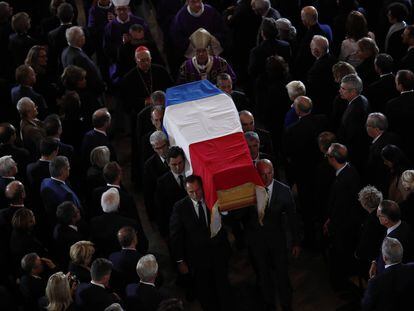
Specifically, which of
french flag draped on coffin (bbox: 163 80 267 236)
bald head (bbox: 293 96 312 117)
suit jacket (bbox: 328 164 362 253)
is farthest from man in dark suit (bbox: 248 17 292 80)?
suit jacket (bbox: 328 164 362 253)

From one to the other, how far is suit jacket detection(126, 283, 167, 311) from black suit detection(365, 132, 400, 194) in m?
2.65

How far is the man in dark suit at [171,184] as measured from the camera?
916 centimetres

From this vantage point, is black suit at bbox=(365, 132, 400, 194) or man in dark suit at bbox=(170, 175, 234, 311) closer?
man in dark suit at bbox=(170, 175, 234, 311)

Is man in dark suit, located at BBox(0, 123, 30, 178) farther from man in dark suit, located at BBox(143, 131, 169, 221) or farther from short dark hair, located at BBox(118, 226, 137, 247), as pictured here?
short dark hair, located at BBox(118, 226, 137, 247)

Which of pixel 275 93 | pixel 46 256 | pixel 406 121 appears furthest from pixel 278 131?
pixel 46 256

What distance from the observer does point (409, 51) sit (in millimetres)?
10586

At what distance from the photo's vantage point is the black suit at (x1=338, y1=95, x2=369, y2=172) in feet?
31.6

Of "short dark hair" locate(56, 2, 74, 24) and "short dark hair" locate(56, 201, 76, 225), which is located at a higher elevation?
"short dark hair" locate(56, 2, 74, 24)

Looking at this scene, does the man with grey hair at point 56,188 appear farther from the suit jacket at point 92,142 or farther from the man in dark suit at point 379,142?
the man in dark suit at point 379,142

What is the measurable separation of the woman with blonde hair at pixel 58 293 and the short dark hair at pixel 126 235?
741 mm

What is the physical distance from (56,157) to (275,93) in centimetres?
280

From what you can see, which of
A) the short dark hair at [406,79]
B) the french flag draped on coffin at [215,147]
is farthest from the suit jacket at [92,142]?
the short dark hair at [406,79]

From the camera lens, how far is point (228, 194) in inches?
341

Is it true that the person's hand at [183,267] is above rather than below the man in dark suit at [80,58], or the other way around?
below
